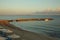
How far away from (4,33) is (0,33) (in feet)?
1.02

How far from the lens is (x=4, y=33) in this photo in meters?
7.20

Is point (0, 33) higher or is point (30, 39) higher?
point (0, 33)

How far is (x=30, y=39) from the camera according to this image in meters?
6.98

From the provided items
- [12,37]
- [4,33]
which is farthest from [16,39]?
[4,33]

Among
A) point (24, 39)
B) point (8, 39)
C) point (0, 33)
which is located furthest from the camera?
point (0, 33)

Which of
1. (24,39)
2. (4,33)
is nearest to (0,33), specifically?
(4,33)

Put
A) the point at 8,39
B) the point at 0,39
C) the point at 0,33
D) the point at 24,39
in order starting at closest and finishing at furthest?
the point at 0,39 < the point at 8,39 < the point at 24,39 < the point at 0,33

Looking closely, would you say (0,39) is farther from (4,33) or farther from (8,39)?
(4,33)

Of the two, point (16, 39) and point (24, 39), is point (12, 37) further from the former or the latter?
point (24, 39)

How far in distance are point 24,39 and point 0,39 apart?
195 centimetres

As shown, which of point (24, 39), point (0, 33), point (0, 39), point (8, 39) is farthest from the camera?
point (0, 33)

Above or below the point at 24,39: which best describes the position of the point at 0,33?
above

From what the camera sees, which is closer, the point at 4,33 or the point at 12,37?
the point at 12,37

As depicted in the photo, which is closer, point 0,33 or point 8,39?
point 8,39
